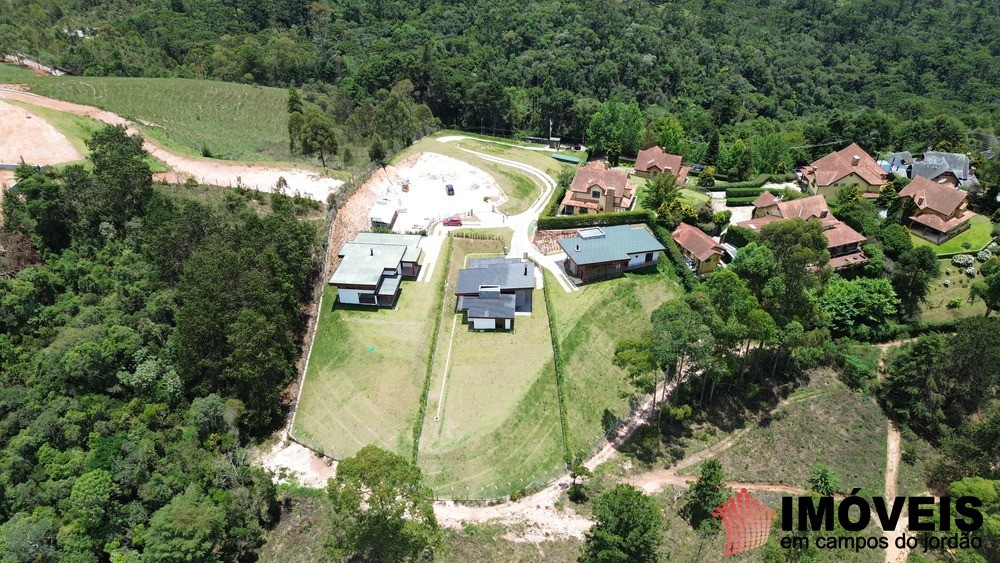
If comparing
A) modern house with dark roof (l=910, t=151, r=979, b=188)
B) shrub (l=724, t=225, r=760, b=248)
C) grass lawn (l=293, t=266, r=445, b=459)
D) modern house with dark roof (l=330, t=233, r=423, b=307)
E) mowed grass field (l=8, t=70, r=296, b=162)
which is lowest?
grass lawn (l=293, t=266, r=445, b=459)

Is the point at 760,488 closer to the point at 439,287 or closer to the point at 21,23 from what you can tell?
the point at 439,287

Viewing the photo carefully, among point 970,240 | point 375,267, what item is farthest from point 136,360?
point 970,240

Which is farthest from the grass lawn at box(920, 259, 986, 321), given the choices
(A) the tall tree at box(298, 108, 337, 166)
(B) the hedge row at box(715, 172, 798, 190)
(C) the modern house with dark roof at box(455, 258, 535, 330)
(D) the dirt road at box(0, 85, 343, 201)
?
(A) the tall tree at box(298, 108, 337, 166)

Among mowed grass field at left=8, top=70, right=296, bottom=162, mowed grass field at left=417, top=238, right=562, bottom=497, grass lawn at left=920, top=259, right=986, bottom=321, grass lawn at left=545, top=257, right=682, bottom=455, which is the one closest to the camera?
mowed grass field at left=417, top=238, right=562, bottom=497

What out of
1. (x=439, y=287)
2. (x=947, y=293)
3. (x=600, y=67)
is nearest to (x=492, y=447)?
(x=439, y=287)

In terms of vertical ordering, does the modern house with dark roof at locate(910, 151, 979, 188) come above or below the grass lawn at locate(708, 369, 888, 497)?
above

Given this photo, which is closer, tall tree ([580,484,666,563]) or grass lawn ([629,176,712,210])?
tall tree ([580,484,666,563])

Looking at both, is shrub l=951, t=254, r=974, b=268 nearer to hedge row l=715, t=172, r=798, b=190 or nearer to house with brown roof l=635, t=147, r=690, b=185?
hedge row l=715, t=172, r=798, b=190

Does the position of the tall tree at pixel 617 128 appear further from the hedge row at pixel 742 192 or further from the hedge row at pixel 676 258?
the hedge row at pixel 676 258

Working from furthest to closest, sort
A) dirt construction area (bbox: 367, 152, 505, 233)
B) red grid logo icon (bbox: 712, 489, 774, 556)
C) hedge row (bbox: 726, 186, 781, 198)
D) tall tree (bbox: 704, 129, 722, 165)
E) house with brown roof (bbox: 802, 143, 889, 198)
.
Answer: tall tree (bbox: 704, 129, 722, 165) < hedge row (bbox: 726, 186, 781, 198) < house with brown roof (bbox: 802, 143, 889, 198) < dirt construction area (bbox: 367, 152, 505, 233) < red grid logo icon (bbox: 712, 489, 774, 556)

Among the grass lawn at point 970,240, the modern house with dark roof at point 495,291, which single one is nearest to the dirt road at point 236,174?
the modern house with dark roof at point 495,291
